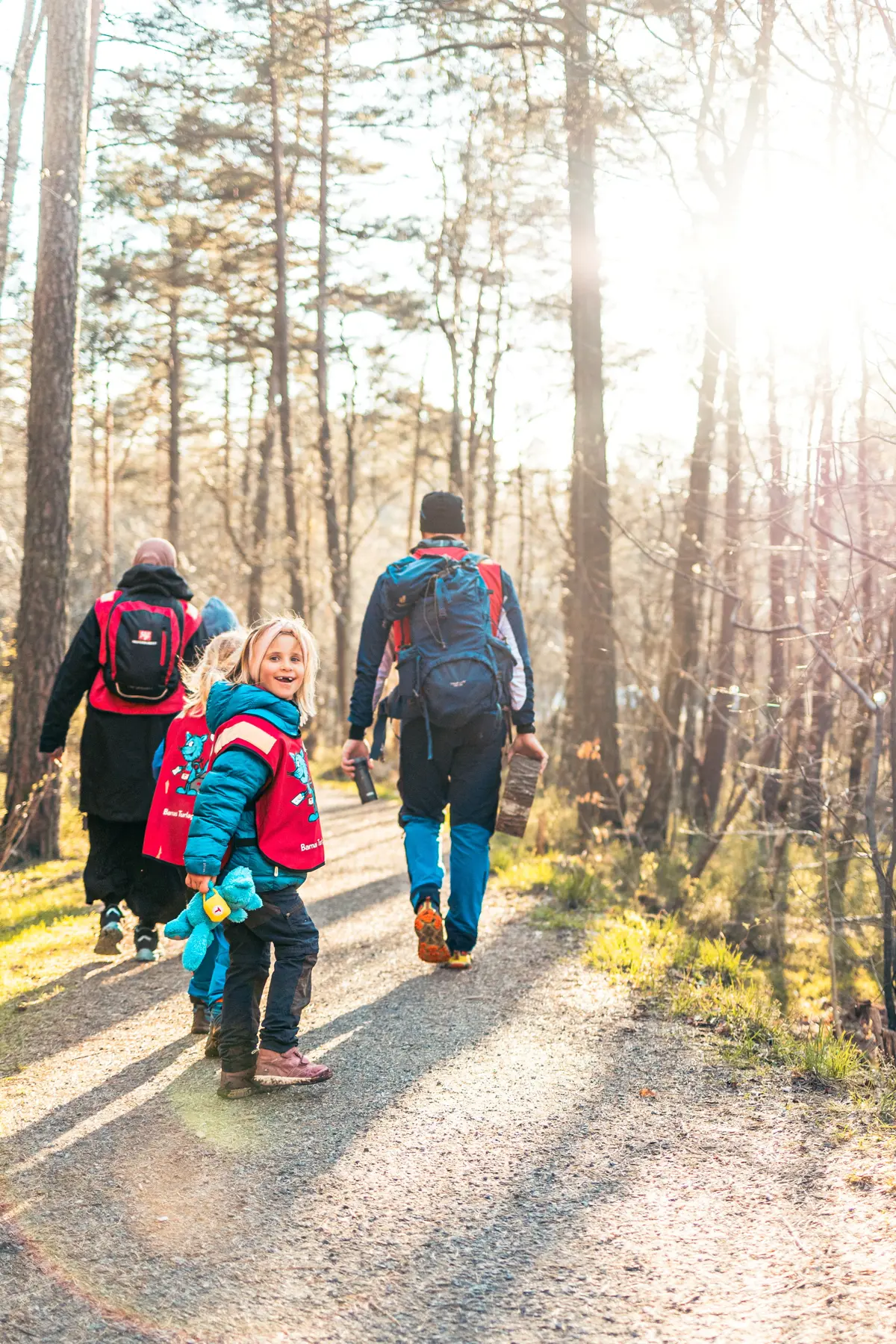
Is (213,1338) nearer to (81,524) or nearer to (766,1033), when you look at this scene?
(766,1033)

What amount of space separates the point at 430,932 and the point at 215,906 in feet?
6.31

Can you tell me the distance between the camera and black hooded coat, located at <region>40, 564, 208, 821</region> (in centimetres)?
579

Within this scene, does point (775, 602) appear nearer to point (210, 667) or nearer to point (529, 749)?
point (529, 749)

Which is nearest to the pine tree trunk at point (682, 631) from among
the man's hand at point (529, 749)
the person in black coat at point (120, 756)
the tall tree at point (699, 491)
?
the tall tree at point (699, 491)

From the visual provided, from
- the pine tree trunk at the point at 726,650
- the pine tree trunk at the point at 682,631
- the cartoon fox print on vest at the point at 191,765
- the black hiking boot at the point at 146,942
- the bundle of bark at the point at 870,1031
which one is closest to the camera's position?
the bundle of bark at the point at 870,1031

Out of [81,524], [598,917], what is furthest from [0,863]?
[81,524]

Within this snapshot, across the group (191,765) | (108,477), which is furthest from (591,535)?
(108,477)

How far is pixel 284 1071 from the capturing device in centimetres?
393

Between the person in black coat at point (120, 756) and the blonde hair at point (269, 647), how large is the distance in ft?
6.35

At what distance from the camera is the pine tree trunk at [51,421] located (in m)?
8.56

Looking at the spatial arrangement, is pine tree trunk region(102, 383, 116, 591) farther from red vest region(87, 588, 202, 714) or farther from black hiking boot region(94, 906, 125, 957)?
black hiking boot region(94, 906, 125, 957)

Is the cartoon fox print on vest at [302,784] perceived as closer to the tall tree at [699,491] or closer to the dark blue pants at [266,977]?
the dark blue pants at [266,977]

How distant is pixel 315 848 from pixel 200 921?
500mm

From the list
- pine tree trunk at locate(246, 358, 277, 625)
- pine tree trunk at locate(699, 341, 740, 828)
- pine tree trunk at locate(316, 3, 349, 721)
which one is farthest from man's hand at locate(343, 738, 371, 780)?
pine tree trunk at locate(246, 358, 277, 625)
